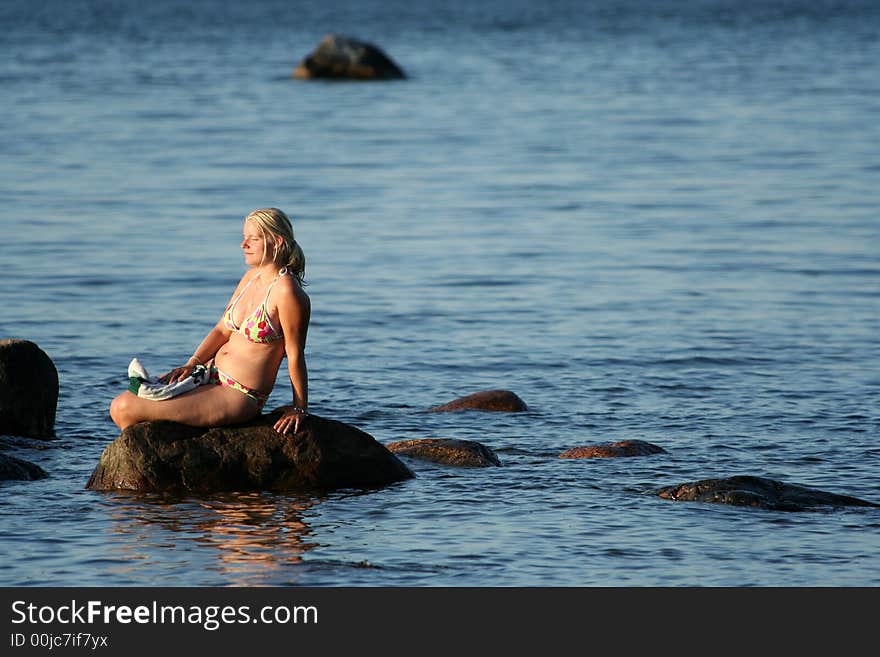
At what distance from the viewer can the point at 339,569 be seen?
10484 mm

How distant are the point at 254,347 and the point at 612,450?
338 cm

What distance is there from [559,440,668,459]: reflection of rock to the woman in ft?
9.09

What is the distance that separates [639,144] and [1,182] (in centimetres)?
1559

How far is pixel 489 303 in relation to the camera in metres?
21.8

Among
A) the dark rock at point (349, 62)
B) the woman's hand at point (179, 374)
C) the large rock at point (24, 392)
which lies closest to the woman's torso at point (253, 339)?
the woman's hand at point (179, 374)

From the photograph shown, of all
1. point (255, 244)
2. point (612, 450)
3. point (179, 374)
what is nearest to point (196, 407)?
point (179, 374)

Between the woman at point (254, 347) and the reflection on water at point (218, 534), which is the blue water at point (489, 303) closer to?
the reflection on water at point (218, 534)

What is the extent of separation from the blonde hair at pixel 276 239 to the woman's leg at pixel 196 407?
1.04m

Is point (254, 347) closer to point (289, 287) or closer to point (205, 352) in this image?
point (205, 352)

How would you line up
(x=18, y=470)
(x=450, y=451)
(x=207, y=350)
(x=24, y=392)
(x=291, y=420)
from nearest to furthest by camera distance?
(x=291, y=420), (x=207, y=350), (x=18, y=470), (x=450, y=451), (x=24, y=392)
